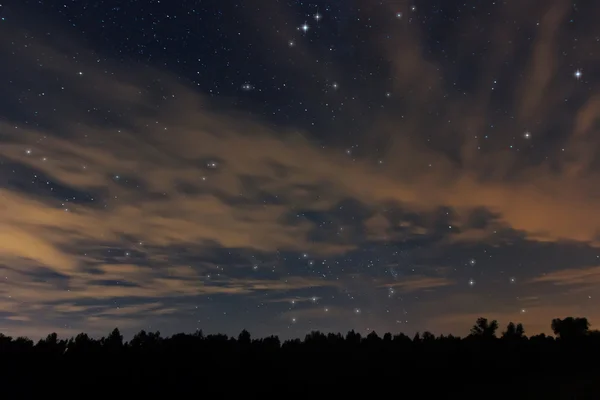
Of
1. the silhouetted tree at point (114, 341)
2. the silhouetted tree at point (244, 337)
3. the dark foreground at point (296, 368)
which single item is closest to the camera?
the dark foreground at point (296, 368)

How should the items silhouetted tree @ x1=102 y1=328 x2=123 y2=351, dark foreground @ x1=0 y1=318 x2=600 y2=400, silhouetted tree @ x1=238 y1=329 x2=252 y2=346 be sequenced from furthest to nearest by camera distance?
silhouetted tree @ x1=238 y1=329 x2=252 y2=346, silhouetted tree @ x1=102 y1=328 x2=123 y2=351, dark foreground @ x1=0 y1=318 x2=600 y2=400

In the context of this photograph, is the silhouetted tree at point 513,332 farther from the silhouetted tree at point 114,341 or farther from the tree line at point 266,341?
the silhouetted tree at point 114,341

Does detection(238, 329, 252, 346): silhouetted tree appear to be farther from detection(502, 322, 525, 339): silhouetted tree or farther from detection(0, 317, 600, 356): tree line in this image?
detection(502, 322, 525, 339): silhouetted tree

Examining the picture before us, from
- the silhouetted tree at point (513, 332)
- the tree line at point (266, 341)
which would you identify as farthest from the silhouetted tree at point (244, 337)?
the silhouetted tree at point (513, 332)

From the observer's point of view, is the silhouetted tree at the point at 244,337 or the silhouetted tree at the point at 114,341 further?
the silhouetted tree at the point at 244,337

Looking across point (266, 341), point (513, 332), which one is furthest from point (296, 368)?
point (513, 332)

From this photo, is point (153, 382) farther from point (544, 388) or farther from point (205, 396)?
point (544, 388)

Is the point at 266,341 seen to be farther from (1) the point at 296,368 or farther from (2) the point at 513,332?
(2) the point at 513,332

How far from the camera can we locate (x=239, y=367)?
918 inches

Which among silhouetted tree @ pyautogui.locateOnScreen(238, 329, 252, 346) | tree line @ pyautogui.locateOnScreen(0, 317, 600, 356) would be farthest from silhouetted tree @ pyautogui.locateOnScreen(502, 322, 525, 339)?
silhouetted tree @ pyautogui.locateOnScreen(238, 329, 252, 346)

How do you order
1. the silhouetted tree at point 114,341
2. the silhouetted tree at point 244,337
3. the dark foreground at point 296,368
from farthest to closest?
the silhouetted tree at point 244,337
the silhouetted tree at point 114,341
the dark foreground at point 296,368

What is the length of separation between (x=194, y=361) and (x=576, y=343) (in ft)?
88.7

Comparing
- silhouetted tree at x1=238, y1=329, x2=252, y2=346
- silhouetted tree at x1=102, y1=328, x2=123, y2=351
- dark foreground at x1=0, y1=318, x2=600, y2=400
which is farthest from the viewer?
silhouetted tree at x1=238, y1=329, x2=252, y2=346

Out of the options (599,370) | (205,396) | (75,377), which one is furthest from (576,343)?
(75,377)
